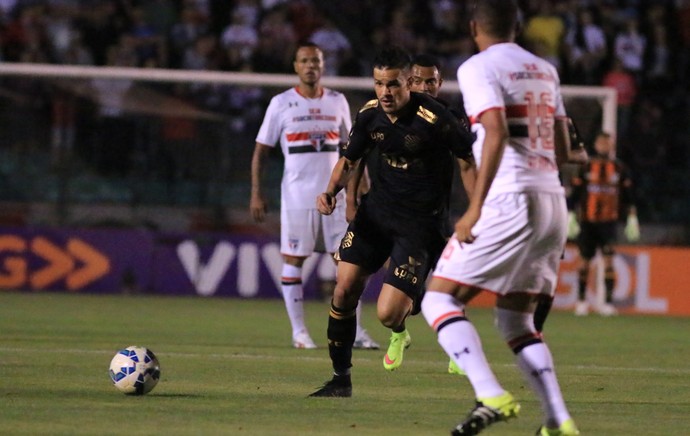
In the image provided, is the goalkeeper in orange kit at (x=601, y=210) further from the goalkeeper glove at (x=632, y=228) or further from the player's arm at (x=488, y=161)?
the player's arm at (x=488, y=161)

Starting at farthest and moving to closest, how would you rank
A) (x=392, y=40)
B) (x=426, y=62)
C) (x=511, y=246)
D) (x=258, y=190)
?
(x=392, y=40)
(x=258, y=190)
(x=426, y=62)
(x=511, y=246)

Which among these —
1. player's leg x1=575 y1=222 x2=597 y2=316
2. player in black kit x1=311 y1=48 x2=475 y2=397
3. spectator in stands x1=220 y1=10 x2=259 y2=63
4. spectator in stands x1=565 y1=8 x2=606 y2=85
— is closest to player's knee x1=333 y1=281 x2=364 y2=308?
player in black kit x1=311 y1=48 x2=475 y2=397

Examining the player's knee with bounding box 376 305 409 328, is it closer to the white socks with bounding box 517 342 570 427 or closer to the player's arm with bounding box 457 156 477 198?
the player's arm with bounding box 457 156 477 198

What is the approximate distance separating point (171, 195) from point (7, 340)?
785cm

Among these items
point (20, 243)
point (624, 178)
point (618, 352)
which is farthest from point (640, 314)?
point (20, 243)

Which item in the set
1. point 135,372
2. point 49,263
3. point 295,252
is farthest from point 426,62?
point 49,263

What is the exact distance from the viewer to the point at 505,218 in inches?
262

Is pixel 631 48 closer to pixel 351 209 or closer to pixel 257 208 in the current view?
pixel 257 208

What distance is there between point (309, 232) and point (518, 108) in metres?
6.01

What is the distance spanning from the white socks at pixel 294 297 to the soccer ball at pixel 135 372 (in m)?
3.85

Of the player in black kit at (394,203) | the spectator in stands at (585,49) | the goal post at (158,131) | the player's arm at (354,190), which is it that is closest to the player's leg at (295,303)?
the player's arm at (354,190)

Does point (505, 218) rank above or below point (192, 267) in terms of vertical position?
above

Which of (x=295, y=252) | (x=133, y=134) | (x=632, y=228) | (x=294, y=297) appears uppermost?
(x=295, y=252)

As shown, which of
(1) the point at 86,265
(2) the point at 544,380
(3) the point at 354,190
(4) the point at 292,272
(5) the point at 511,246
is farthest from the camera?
(1) the point at 86,265
